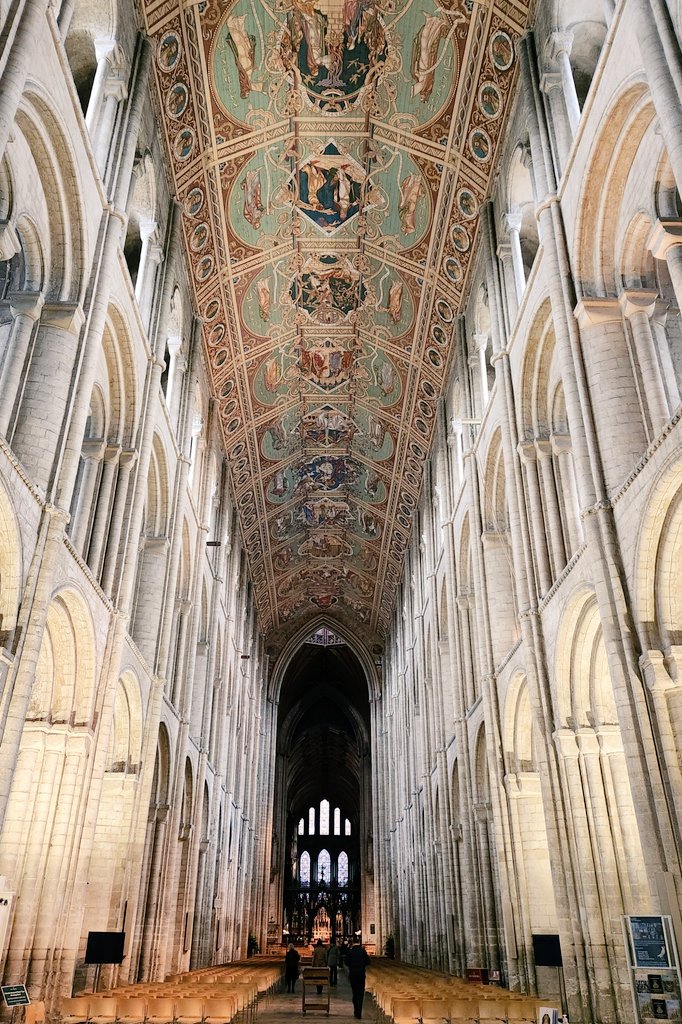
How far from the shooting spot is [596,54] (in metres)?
13.1

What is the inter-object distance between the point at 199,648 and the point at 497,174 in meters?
13.3

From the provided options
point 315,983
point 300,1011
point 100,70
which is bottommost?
point 300,1011

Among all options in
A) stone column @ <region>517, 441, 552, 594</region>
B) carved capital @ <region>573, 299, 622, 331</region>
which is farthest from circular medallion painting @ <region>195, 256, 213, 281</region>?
carved capital @ <region>573, 299, 622, 331</region>

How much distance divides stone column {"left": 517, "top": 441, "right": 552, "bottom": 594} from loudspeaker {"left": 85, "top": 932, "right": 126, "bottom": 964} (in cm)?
754

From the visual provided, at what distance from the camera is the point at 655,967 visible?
7.11 meters

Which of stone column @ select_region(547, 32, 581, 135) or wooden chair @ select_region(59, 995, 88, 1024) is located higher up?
stone column @ select_region(547, 32, 581, 135)

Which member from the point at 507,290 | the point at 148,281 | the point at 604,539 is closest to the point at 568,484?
the point at 604,539

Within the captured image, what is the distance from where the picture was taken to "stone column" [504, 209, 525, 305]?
49.2ft

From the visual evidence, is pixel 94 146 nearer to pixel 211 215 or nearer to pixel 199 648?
pixel 211 215

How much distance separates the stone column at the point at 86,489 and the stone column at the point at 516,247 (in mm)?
7812

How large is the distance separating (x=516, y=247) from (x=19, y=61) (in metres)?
9.74

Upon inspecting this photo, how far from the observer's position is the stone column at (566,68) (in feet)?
A: 41.0

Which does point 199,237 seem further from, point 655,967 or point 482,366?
point 655,967

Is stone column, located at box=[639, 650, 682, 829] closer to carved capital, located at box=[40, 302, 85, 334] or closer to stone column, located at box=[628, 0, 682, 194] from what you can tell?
stone column, located at box=[628, 0, 682, 194]
